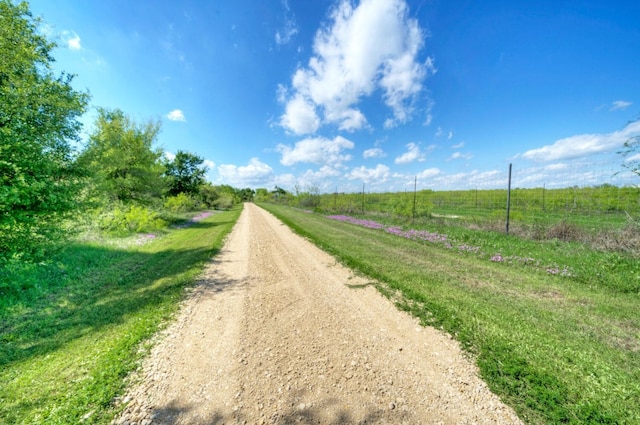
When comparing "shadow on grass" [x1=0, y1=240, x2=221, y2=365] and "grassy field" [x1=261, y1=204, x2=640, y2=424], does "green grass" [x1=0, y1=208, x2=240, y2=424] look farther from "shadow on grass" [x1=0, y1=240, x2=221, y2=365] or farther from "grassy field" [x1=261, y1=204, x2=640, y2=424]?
"grassy field" [x1=261, y1=204, x2=640, y2=424]

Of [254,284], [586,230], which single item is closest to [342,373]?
[254,284]

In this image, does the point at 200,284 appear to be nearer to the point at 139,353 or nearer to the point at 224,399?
the point at 139,353

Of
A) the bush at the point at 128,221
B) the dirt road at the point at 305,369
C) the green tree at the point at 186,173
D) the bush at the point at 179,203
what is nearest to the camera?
the dirt road at the point at 305,369

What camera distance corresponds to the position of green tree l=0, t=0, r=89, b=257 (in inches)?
189

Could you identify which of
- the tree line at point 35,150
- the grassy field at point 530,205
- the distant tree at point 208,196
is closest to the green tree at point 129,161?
the tree line at point 35,150

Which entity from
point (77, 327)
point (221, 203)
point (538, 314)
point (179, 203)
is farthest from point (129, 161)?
point (221, 203)

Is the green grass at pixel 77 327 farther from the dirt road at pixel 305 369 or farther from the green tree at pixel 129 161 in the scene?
the green tree at pixel 129 161

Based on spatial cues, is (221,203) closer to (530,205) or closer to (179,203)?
(179,203)

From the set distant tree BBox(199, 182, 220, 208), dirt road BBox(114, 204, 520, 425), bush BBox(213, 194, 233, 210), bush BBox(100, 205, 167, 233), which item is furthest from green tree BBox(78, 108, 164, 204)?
bush BBox(213, 194, 233, 210)

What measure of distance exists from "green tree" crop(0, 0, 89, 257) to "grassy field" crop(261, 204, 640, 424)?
783 centimetres

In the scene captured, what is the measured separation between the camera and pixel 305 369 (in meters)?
2.79

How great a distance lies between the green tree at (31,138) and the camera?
480 cm

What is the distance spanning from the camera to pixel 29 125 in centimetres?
539

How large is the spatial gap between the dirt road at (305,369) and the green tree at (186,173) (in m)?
29.1
